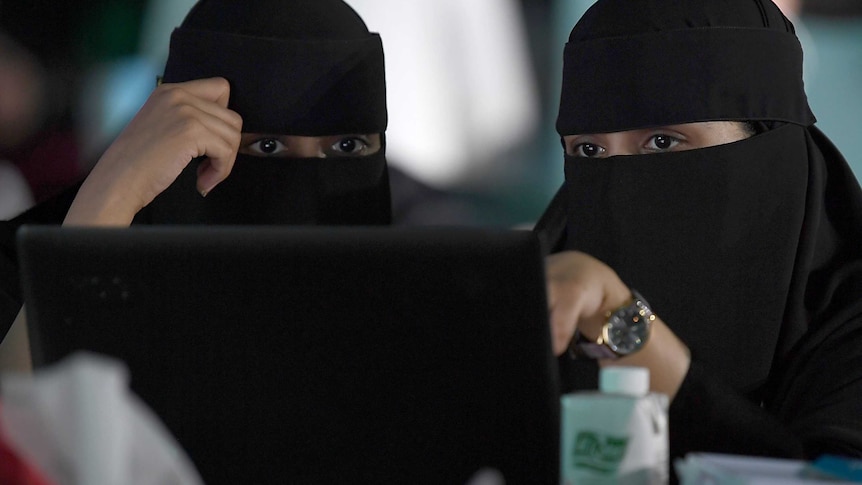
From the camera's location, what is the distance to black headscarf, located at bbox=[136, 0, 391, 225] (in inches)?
70.1

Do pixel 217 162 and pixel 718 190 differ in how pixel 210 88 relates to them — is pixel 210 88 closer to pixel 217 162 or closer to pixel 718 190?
pixel 217 162

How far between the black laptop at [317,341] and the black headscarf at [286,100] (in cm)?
107

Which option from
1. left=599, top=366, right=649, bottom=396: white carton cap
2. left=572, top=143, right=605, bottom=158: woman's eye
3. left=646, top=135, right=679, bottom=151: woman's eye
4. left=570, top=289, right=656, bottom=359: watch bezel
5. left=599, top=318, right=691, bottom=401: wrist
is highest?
left=646, top=135, right=679, bottom=151: woman's eye

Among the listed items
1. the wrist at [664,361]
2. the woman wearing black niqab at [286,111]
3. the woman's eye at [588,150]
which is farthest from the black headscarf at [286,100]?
the wrist at [664,361]

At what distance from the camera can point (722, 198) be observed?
4.99 ft

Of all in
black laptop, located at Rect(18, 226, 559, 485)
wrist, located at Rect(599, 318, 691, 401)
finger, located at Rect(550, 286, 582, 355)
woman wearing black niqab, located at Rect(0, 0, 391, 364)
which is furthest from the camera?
woman wearing black niqab, located at Rect(0, 0, 391, 364)

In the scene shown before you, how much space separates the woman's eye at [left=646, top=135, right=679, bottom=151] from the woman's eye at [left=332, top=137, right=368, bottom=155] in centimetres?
52

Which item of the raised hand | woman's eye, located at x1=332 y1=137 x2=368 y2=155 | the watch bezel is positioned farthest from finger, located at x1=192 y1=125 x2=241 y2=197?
the watch bezel

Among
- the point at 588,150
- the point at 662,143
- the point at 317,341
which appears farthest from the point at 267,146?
the point at 317,341

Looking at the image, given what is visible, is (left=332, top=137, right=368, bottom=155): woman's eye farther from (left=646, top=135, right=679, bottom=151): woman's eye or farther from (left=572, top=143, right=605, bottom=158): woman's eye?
(left=646, top=135, right=679, bottom=151): woman's eye

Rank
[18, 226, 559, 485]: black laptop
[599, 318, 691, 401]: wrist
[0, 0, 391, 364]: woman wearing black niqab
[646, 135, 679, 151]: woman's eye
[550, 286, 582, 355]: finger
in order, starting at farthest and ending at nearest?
1. [0, 0, 391, 364]: woman wearing black niqab
2. [646, 135, 679, 151]: woman's eye
3. [599, 318, 691, 401]: wrist
4. [550, 286, 582, 355]: finger
5. [18, 226, 559, 485]: black laptop

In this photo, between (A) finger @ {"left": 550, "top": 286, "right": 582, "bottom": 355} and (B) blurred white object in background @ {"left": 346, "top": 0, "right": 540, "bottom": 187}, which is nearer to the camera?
(A) finger @ {"left": 550, "top": 286, "right": 582, "bottom": 355}

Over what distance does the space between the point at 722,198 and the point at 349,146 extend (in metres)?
0.67

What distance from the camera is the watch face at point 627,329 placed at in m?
1.00
